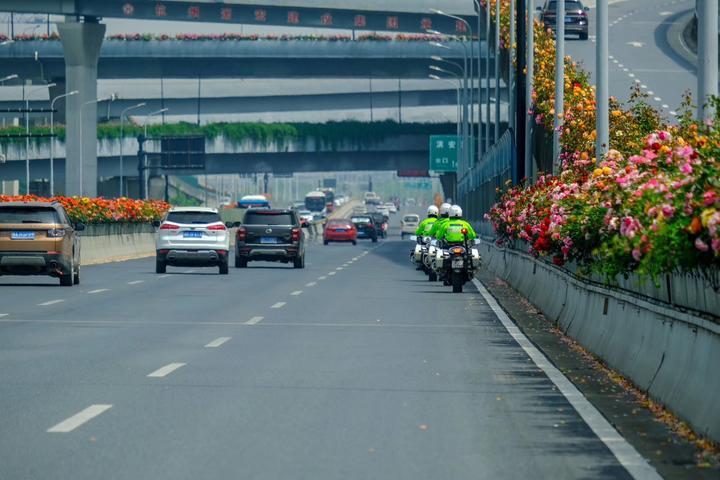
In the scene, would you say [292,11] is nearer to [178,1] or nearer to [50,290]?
[178,1]

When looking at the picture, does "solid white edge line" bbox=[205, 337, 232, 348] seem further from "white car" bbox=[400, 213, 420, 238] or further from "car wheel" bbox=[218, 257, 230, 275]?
"white car" bbox=[400, 213, 420, 238]

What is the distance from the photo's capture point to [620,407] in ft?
42.1

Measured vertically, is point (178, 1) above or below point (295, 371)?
above

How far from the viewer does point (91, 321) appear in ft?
75.1

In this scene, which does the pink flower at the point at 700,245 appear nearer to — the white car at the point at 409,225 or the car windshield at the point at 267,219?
the car windshield at the point at 267,219

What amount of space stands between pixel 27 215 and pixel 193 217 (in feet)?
27.2

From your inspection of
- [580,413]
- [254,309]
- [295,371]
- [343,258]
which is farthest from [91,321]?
[343,258]

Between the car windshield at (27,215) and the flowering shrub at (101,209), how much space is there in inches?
463

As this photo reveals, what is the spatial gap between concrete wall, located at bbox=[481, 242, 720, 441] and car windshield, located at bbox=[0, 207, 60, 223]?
13278 millimetres

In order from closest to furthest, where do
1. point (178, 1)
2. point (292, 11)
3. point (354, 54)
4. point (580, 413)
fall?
point (580, 413) < point (178, 1) < point (292, 11) < point (354, 54)

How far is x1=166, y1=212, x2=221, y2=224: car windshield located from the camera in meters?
40.7

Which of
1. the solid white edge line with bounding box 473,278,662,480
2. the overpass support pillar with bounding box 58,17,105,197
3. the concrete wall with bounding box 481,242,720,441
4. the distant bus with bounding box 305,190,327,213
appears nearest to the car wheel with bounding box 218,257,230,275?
the concrete wall with bounding box 481,242,720,441

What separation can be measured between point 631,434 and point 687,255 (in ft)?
4.17

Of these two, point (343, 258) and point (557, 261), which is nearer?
point (557, 261)
